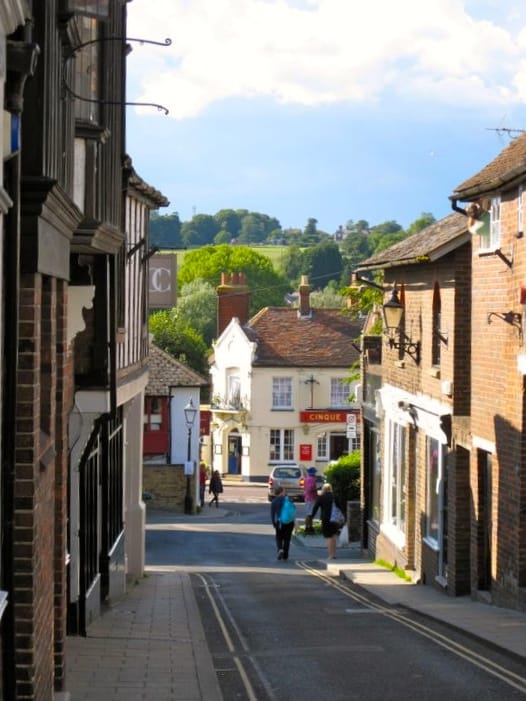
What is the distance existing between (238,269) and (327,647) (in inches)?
3913

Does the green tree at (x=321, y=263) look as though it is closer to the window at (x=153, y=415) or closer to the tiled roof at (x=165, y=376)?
the window at (x=153, y=415)

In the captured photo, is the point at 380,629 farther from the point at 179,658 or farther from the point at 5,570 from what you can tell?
the point at 5,570

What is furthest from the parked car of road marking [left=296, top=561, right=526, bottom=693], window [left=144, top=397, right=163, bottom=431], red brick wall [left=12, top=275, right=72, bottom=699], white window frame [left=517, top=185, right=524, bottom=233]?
red brick wall [left=12, top=275, right=72, bottom=699]

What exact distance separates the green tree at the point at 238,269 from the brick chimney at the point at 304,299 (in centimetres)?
4296

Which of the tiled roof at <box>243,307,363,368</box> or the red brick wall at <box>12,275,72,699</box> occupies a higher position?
the tiled roof at <box>243,307,363,368</box>

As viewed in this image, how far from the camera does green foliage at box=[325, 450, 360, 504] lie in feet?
114

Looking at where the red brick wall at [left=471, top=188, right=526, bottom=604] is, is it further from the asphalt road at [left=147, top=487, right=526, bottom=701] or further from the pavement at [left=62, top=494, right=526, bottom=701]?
the asphalt road at [left=147, top=487, right=526, bottom=701]

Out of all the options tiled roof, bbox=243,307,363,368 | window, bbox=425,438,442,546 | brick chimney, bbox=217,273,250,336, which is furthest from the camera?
brick chimney, bbox=217,273,250,336

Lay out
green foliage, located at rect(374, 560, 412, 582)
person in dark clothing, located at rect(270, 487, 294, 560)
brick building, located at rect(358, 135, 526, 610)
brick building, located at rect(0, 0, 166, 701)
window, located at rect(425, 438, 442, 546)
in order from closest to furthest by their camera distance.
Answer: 1. brick building, located at rect(0, 0, 166, 701)
2. brick building, located at rect(358, 135, 526, 610)
3. window, located at rect(425, 438, 442, 546)
4. green foliage, located at rect(374, 560, 412, 582)
5. person in dark clothing, located at rect(270, 487, 294, 560)

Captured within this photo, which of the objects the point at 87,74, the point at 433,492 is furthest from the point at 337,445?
the point at 87,74

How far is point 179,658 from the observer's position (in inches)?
531

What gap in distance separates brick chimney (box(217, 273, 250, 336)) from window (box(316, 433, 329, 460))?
25.8ft

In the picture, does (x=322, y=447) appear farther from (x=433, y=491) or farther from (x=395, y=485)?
(x=433, y=491)

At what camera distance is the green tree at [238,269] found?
371 feet
